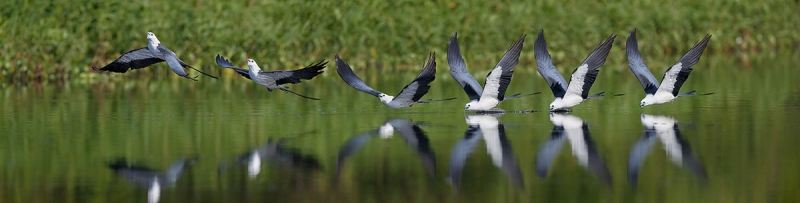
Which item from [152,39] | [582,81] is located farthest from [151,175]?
[582,81]

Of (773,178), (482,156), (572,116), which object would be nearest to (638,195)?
(773,178)

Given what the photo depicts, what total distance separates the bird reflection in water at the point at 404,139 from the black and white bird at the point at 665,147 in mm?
1112

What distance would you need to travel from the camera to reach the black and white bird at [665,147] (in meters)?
7.25

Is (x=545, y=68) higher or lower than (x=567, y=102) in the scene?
higher

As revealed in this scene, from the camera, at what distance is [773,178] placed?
691 centimetres

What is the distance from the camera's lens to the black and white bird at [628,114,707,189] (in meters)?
7.25

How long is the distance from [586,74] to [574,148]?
258cm

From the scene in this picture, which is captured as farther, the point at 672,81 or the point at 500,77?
the point at 672,81

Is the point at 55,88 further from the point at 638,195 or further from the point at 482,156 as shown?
the point at 638,195

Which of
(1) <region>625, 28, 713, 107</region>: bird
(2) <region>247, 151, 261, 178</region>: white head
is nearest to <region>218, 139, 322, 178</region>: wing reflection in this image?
(2) <region>247, 151, 261, 178</region>: white head

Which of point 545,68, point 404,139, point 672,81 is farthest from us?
point 545,68

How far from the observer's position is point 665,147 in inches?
326

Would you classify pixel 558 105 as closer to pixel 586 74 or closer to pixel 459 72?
pixel 586 74

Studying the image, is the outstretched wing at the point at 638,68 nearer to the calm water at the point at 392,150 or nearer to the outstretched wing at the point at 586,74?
the calm water at the point at 392,150
